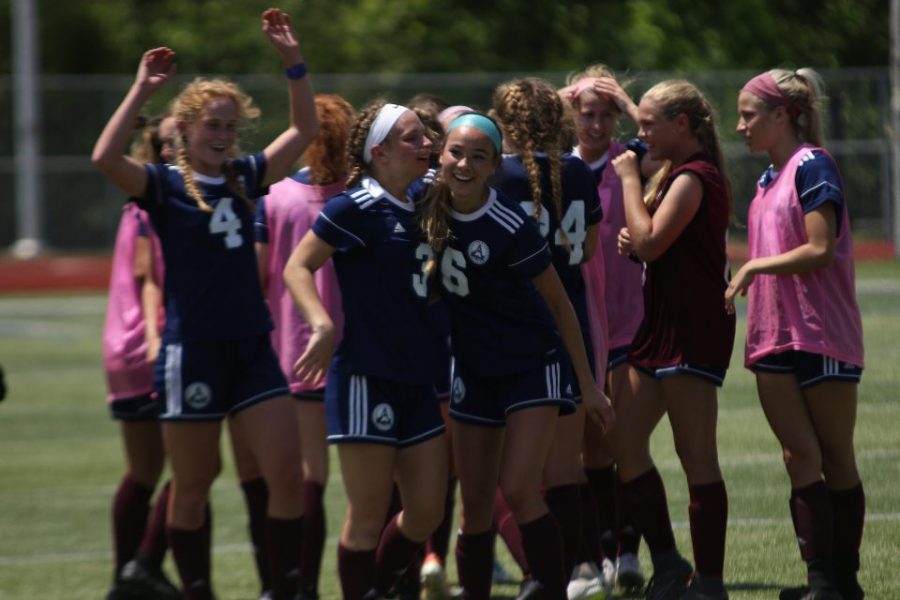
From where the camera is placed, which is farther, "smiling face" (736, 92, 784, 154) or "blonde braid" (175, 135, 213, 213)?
"blonde braid" (175, 135, 213, 213)

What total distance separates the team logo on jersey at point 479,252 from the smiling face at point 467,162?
0.44 ft

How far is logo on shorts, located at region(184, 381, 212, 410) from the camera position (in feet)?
19.7

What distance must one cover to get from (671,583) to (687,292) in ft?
3.35

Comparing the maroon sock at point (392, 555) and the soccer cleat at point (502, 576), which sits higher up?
the maroon sock at point (392, 555)

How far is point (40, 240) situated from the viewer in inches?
980

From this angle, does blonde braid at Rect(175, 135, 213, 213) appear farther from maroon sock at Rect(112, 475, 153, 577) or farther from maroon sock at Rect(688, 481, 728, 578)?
maroon sock at Rect(688, 481, 728, 578)

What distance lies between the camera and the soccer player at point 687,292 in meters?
5.69

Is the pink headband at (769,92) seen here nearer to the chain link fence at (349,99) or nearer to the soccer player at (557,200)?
the soccer player at (557,200)

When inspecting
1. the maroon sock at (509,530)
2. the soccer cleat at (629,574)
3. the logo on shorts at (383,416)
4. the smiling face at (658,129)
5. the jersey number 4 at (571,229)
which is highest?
the smiling face at (658,129)

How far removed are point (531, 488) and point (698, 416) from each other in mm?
638

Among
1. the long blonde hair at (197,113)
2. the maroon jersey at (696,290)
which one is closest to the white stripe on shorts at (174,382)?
the long blonde hair at (197,113)

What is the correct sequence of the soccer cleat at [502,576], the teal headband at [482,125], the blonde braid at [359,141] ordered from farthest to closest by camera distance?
the soccer cleat at [502,576] < the blonde braid at [359,141] < the teal headband at [482,125]

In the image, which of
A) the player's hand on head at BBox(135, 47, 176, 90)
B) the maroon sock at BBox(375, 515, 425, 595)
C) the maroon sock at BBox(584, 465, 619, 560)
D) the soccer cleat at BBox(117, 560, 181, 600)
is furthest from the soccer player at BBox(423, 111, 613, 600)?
the soccer cleat at BBox(117, 560, 181, 600)

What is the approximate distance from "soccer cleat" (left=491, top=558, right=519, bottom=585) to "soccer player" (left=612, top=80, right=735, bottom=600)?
4.93ft
